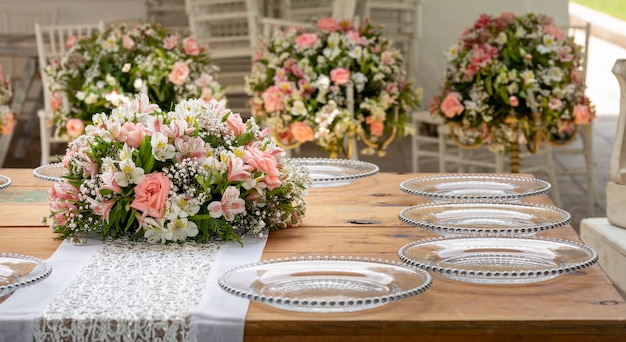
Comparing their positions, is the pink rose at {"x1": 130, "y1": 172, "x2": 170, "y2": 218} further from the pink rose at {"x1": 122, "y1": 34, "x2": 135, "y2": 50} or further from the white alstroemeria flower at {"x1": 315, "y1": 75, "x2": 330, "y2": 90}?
the pink rose at {"x1": 122, "y1": 34, "x2": 135, "y2": 50}

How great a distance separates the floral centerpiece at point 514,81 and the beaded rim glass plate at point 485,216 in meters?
1.70

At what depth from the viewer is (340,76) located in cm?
380

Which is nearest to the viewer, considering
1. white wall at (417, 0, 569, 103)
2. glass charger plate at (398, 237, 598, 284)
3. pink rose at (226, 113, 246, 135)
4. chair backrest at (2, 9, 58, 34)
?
glass charger plate at (398, 237, 598, 284)

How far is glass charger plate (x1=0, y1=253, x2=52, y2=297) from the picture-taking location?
1636 mm

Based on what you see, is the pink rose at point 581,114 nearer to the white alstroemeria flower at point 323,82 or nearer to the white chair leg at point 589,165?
the white alstroemeria flower at point 323,82

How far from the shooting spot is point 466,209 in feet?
7.45

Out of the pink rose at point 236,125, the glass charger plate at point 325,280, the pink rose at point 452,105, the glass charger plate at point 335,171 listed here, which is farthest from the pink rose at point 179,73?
the glass charger plate at point 325,280

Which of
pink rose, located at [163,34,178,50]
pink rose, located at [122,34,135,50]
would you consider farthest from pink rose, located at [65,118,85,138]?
pink rose, located at [163,34,178,50]

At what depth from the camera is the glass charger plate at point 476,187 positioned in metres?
2.40

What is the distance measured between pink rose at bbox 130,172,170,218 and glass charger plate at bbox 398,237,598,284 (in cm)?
46

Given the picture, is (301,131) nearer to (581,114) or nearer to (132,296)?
(581,114)

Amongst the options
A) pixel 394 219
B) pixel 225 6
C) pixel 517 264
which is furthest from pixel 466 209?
pixel 225 6

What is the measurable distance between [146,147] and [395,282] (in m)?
0.59

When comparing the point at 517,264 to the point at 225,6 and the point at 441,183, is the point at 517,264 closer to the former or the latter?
the point at 441,183
